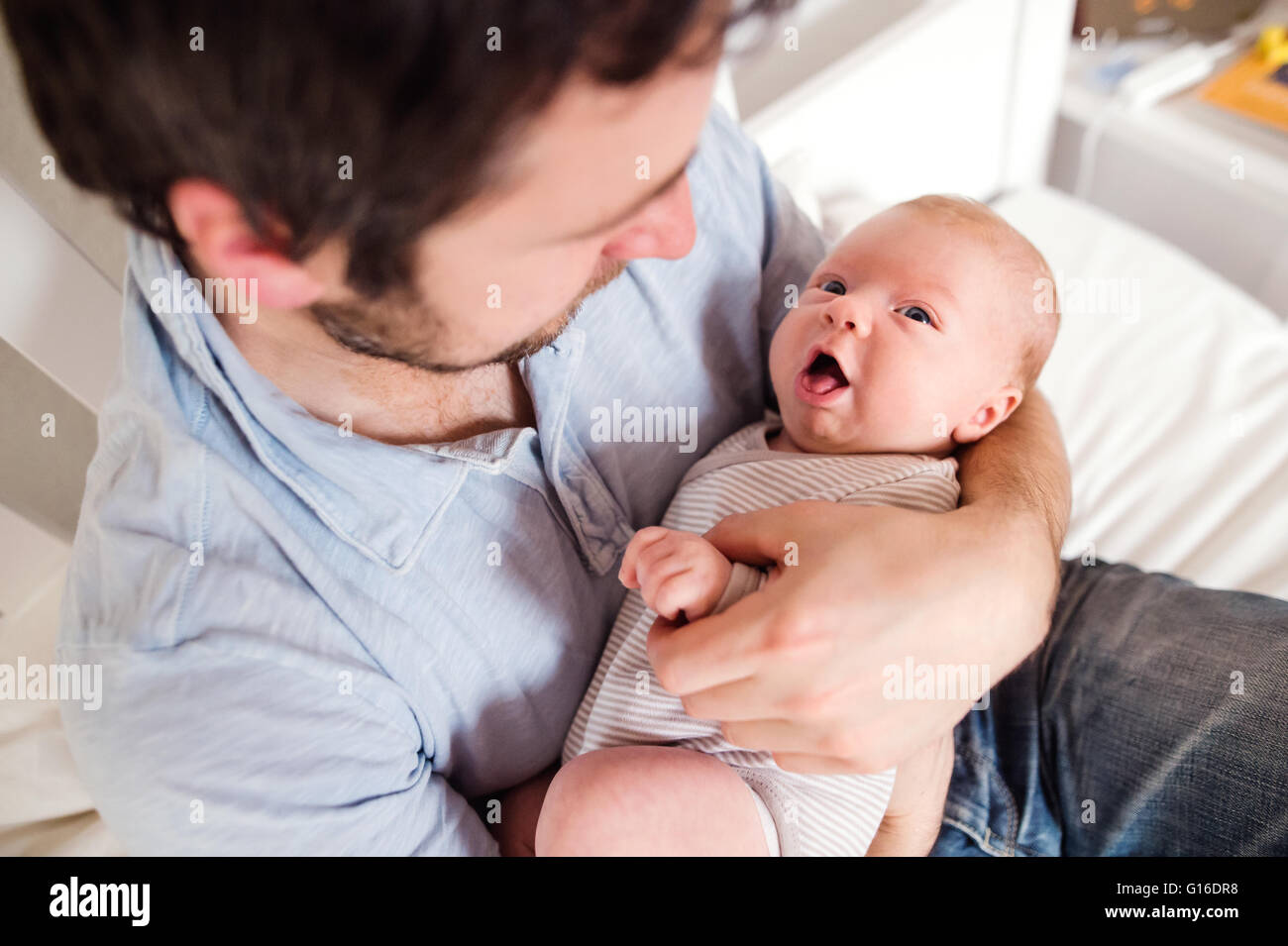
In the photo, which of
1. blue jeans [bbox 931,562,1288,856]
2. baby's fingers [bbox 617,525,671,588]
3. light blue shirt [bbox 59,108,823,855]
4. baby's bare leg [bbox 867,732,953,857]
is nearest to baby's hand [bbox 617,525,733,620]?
baby's fingers [bbox 617,525,671,588]

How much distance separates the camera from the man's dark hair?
49 centimetres

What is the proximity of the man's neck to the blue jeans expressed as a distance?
70 centimetres

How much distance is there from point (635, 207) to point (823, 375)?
0.41m

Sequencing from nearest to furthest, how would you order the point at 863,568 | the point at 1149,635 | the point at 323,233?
the point at 323,233, the point at 863,568, the point at 1149,635

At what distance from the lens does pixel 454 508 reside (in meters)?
0.78

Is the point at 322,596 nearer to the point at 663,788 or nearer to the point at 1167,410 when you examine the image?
the point at 663,788

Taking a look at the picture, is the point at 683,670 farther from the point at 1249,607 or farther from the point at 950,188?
the point at 950,188

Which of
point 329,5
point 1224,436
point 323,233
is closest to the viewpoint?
point 329,5

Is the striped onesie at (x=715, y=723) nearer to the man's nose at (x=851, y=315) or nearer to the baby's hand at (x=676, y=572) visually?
the baby's hand at (x=676, y=572)

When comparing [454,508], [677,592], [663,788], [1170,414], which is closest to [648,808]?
[663,788]

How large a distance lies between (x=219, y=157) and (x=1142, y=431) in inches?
55.8
